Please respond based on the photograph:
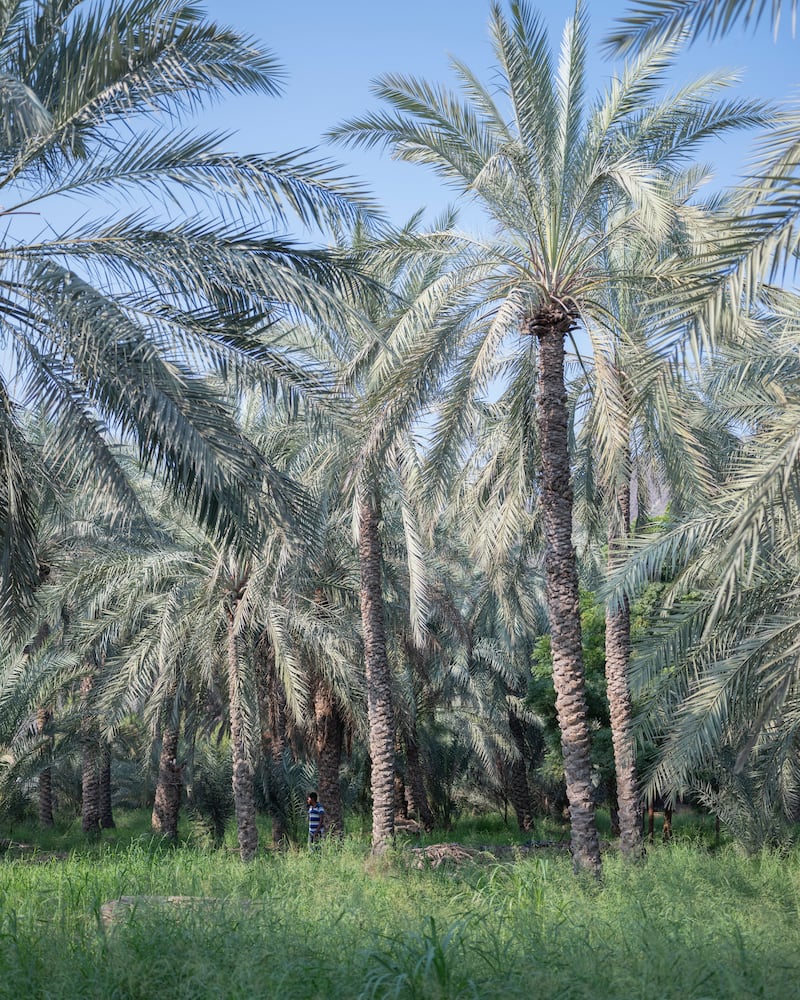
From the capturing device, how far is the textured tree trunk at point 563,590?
11.9 metres

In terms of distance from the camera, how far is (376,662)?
1677 centimetres

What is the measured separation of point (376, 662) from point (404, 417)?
232 inches

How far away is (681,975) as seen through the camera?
6.15 metres

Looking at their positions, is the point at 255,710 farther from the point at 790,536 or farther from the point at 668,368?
the point at 668,368

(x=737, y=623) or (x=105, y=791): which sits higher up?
(x=737, y=623)

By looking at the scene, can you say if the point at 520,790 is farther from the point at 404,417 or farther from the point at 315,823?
the point at 404,417

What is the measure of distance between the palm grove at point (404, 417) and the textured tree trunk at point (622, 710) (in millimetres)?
54

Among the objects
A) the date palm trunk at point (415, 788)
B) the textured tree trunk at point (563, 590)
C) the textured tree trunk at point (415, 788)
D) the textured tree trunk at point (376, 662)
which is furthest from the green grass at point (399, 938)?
the textured tree trunk at point (415, 788)

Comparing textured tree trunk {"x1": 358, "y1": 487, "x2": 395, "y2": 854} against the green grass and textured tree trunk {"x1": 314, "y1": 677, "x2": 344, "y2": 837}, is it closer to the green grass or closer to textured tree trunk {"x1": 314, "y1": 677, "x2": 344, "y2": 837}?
textured tree trunk {"x1": 314, "y1": 677, "x2": 344, "y2": 837}

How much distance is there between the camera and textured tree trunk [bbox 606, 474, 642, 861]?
15953 mm

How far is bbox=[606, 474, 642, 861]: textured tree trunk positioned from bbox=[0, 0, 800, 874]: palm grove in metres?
0.05

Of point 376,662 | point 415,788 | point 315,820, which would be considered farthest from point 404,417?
point 415,788

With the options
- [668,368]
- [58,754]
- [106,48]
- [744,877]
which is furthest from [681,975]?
[58,754]

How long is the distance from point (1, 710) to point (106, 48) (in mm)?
15193
